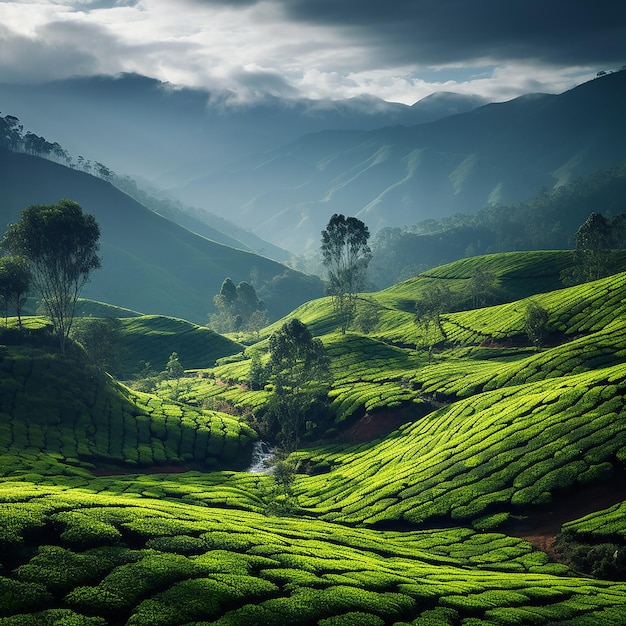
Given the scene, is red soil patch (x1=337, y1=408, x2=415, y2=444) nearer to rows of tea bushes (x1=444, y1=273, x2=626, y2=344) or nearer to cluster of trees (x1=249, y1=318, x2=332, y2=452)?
cluster of trees (x1=249, y1=318, x2=332, y2=452)

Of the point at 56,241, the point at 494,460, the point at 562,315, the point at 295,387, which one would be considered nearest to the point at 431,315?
the point at 562,315

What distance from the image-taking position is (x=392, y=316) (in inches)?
6850

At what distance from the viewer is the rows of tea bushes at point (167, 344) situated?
532ft

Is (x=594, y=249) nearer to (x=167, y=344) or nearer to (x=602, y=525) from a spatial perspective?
(x=602, y=525)

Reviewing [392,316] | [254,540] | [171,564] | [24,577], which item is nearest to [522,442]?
[254,540]

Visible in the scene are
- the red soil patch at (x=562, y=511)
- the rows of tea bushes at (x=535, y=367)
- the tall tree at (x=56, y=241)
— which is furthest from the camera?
the tall tree at (x=56, y=241)

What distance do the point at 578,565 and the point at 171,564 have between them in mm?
33866

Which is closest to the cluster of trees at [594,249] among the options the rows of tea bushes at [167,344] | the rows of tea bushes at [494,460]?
the rows of tea bushes at [494,460]

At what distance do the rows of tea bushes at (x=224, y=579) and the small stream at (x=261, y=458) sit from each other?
44.2 metres

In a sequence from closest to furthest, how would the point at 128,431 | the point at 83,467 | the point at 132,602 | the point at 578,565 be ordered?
the point at 132,602
the point at 578,565
the point at 83,467
the point at 128,431

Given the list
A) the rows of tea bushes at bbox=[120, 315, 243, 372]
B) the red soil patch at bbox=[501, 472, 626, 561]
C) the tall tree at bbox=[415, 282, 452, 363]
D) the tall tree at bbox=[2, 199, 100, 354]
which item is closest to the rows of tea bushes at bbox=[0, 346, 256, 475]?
the tall tree at bbox=[2, 199, 100, 354]

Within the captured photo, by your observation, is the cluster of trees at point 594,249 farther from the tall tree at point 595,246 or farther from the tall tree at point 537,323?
the tall tree at point 537,323

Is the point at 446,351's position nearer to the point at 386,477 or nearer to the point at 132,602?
the point at 386,477

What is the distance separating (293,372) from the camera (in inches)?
3777
